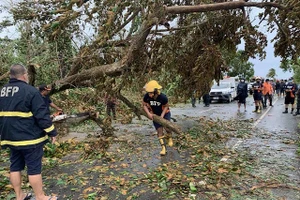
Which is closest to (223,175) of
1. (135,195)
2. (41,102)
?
(135,195)

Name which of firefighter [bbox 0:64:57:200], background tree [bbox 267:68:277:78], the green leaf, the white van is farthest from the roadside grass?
background tree [bbox 267:68:277:78]

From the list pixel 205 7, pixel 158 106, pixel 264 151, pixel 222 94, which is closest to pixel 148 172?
pixel 158 106

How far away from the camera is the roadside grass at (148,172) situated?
14.1ft

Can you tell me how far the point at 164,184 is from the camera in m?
4.56

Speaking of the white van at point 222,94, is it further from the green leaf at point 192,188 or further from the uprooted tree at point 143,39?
the green leaf at point 192,188

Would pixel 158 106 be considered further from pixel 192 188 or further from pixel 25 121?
pixel 25 121

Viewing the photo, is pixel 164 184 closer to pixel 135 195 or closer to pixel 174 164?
pixel 135 195

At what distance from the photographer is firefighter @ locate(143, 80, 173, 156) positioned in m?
6.45

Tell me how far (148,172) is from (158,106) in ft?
6.49

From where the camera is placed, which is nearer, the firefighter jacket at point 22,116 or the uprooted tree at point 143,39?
the firefighter jacket at point 22,116

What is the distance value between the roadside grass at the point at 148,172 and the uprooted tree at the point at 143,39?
1589 mm

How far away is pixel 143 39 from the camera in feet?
21.3

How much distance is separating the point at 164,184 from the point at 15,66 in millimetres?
2789

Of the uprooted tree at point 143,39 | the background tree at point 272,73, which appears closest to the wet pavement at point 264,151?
the uprooted tree at point 143,39
